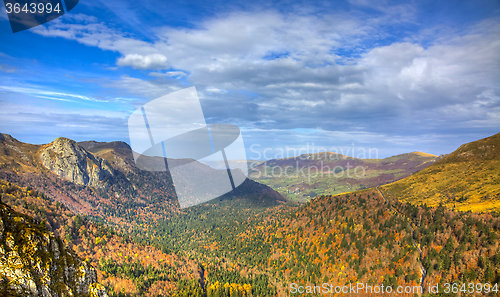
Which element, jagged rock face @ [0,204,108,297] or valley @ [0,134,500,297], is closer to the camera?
jagged rock face @ [0,204,108,297]

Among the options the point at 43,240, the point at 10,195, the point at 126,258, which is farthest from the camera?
the point at 126,258

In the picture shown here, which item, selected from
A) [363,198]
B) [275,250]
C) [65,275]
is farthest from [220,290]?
[65,275]

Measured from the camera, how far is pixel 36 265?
1952cm

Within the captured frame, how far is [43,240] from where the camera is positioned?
68.9 ft

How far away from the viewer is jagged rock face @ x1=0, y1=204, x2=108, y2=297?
17.5 meters

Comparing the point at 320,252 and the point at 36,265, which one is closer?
the point at 36,265

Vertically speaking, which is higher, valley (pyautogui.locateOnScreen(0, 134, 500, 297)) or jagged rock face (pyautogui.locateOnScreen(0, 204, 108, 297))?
jagged rock face (pyautogui.locateOnScreen(0, 204, 108, 297))

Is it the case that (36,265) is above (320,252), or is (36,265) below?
above

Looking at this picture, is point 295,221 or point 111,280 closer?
point 111,280

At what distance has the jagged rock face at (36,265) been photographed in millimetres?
17508

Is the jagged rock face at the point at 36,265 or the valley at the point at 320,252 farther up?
the jagged rock face at the point at 36,265

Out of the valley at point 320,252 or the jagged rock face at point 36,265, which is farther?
the valley at point 320,252

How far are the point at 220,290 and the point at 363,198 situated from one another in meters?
100

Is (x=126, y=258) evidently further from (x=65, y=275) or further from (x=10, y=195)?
(x=65, y=275)
